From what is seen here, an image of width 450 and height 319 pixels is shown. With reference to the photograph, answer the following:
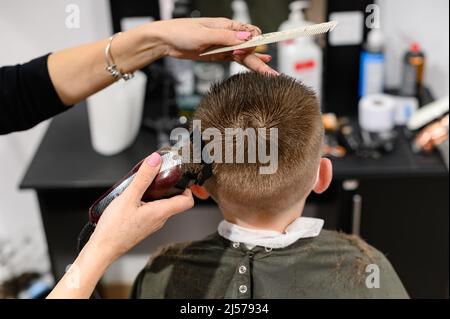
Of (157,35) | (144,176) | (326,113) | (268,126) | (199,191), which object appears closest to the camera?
(144,176)

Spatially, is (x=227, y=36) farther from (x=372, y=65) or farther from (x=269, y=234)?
(x=372, y=65)

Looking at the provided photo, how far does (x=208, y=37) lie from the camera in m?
1.22

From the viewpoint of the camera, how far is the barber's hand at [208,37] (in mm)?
1185

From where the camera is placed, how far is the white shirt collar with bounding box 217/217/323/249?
129 centimetres

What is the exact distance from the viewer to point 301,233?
1.33 meters

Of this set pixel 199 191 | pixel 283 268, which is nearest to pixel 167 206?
pixel 199 191

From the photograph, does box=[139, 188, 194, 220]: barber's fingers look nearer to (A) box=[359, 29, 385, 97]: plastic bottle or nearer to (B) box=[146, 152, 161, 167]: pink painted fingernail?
(B) box=[146, 152, 161, 167]: pink painted fingernail

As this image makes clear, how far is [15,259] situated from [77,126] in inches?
28.5

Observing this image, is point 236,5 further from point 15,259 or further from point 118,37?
point 15,259

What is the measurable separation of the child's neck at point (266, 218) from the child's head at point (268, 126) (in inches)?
1.5

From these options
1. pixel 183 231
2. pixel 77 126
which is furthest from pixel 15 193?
pixel 183 231

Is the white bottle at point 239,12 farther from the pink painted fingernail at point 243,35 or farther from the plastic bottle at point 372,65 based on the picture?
the pink painted fingernail at point 243,35

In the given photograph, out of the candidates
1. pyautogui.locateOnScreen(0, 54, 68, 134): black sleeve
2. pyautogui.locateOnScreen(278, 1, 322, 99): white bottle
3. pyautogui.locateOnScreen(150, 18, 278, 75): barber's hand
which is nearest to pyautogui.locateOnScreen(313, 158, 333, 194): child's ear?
pyautogui.locateOnScreen(150, 18, 278, 75): barber's hand

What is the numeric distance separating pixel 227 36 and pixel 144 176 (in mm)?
361
